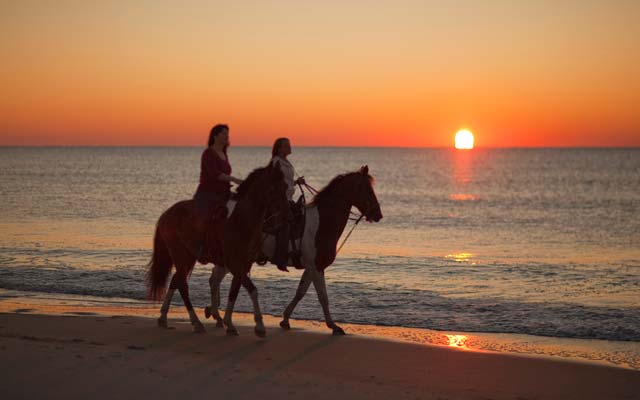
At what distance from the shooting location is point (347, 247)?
80.2 ft

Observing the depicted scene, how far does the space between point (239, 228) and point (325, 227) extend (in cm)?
146

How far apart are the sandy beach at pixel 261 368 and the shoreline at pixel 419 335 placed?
59cm

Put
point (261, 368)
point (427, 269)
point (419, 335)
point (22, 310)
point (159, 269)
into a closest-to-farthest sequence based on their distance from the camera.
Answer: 1. point (261, 368)
2. point (159, 269)
3. point (419, 335)
4. point (22, 310)
5. point (427, 269)

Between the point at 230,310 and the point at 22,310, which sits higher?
the point at 230,310

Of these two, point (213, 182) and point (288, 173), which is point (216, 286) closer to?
point (213, 182)

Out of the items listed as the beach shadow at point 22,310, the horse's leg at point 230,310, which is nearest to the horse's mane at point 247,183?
the horse's leg at point 230,310

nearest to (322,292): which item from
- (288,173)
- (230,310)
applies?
(230,310)

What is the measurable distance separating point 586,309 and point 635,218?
93.5 ft

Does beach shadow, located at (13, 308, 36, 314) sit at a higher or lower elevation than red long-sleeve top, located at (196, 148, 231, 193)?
lower

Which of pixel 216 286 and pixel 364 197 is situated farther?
pixel 216 286

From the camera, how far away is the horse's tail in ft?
37.6

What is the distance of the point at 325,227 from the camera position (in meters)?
11.1

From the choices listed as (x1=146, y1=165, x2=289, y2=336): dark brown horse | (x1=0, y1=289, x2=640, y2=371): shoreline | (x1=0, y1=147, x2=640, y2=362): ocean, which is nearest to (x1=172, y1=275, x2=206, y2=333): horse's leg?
(x1=146, y1=165, x2=289, y2=336): dark brown horse

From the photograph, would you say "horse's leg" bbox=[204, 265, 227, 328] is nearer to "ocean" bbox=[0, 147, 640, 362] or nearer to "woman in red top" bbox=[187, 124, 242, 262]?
"woman in red top" bbox=[187, 124, 242, 262]
